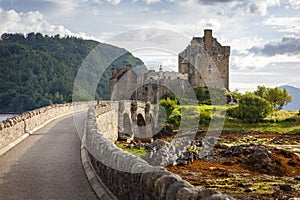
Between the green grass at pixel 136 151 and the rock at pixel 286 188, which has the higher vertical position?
the green grass at pixel 136 151

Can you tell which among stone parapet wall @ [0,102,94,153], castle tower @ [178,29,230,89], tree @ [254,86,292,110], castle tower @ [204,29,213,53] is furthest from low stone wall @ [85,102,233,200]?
castle tower @ [204,29,213,53]

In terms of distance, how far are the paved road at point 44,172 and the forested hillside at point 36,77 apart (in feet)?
214

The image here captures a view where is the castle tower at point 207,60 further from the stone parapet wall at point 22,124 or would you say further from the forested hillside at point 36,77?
the stone parapet wall at point 22,124

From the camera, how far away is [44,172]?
11.8m

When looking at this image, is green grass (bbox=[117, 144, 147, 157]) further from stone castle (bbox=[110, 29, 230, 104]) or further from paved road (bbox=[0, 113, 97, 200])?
stone castle (bbox=[110, 29, 230, 104])

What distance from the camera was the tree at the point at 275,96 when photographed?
232 feet

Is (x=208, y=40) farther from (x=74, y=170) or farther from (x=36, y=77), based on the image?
(x=74, y=170)

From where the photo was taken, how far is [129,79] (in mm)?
69125

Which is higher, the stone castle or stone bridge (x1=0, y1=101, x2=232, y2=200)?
the stone castle

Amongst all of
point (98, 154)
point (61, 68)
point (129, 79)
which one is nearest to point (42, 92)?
point (61, 68)

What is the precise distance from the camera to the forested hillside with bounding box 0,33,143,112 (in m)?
87.4

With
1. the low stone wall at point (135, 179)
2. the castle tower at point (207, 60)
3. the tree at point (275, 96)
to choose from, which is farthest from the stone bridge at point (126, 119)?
the castle tower at point (207, 60)

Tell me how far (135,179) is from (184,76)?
227 ft

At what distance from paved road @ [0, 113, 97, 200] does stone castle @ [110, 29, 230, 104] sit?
50633 mm
